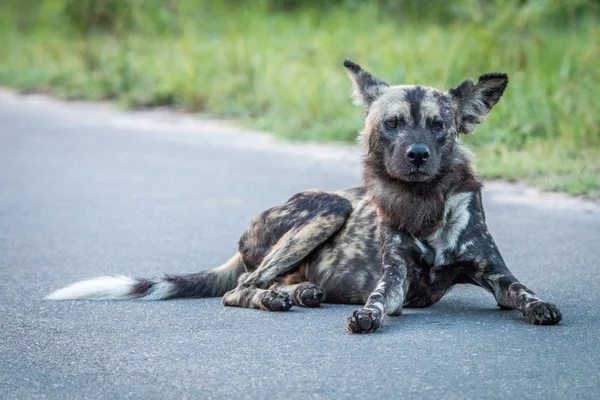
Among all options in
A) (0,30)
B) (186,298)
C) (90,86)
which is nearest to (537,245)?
(186,298)

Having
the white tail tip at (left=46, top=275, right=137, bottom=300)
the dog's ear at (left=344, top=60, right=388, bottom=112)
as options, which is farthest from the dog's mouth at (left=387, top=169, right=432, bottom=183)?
the white tail tip at (left=46, top=275, right=137, bottom=300)

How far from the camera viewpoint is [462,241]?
5.07 meters

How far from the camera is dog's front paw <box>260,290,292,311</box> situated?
513 cm

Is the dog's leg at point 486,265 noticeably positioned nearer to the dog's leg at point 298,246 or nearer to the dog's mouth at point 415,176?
the dog's mouth at point 415,176

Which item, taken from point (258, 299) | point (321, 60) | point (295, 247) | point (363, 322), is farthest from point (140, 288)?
point (321, 60)

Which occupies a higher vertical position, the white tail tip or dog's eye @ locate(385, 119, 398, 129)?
dog's eye @ locate(385, 119, 398, 129)

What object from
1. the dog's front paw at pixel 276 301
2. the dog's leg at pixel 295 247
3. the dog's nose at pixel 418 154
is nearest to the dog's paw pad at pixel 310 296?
the dog's front paw at pixel 276 301

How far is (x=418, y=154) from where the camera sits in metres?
5.07

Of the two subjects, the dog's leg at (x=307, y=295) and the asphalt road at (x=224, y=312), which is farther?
the dog's leg at (x=307, y=295)

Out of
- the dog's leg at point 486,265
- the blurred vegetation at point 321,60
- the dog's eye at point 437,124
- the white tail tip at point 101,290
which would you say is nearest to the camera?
the dog's leg at point 486,265

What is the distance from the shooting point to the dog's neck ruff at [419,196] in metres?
5.15

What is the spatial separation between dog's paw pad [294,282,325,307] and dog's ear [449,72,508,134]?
3.32ft

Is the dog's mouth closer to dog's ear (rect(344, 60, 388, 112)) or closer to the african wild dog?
the african wild dog

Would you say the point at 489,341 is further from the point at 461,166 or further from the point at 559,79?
the point at 559,79
